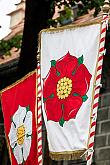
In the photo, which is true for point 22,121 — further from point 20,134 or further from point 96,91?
point 96,91

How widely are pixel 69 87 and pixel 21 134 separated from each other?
3.82 feet

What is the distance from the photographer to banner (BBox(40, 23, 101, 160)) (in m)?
7.38

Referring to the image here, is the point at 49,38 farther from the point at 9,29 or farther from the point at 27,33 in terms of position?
the point at 9,29

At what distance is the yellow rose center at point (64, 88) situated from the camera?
299 inches

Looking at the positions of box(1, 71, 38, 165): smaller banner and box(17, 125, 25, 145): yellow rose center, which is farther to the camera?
box(17, 125, 25, 145): yellow rose center

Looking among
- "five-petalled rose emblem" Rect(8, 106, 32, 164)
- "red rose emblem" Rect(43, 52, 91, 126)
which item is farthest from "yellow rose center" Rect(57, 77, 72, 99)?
"five-petalled rose emblem" Rect(8, 106, 32, 164)

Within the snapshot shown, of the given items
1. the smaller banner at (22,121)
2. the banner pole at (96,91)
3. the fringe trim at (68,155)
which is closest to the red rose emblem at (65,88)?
the banner pole at (96,91)

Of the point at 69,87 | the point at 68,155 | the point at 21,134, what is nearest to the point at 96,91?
the point at 69,87

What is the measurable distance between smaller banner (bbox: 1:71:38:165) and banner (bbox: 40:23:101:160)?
1.47 feet

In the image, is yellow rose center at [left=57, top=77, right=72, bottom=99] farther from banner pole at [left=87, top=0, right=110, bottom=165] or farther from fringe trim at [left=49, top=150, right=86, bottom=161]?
fringe trim at [left=49, top=150, right=86, bottom=161]

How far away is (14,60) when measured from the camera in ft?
38.7

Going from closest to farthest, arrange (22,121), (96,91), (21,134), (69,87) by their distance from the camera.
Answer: (96,91), (69,87), (21,134), (22,121)

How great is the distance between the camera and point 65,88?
761 cm

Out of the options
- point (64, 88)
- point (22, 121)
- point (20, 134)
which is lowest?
point (20, 134)
